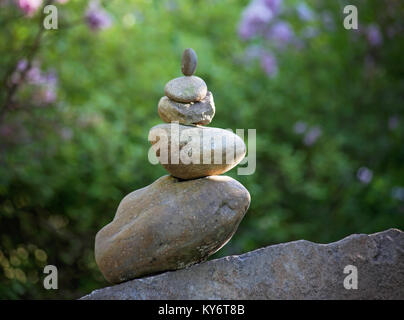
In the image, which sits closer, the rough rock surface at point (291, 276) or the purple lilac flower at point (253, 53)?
the rough rock surface at point (291, 276)

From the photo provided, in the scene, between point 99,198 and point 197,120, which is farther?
point 99,198

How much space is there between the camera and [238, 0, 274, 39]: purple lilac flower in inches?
238

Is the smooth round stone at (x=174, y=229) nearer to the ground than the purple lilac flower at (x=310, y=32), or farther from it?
nearer to the ground

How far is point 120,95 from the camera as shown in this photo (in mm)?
6168

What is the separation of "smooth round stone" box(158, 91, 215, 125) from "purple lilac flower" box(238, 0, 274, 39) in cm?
306

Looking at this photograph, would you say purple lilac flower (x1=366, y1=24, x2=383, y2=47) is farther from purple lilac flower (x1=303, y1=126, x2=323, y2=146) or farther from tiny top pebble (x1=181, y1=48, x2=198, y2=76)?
tiny top pebble (x1=181, y1=48, x2=198, y2=76)

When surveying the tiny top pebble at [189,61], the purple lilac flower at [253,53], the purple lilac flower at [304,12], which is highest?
the purple lilac flower at [304,12]

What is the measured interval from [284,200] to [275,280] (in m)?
2.78

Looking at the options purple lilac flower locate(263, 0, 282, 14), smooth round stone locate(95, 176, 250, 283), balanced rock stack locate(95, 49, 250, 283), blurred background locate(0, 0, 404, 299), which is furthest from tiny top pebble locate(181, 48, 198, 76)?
purple lilac flower locate(263, 0, 282, 14)

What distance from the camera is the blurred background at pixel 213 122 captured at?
5102 mm

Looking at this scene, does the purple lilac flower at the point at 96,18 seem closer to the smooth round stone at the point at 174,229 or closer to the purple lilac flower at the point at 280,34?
the purple lilac flower at the point at 280,34

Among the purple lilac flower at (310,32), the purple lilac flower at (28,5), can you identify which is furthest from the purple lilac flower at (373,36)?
the purple lilac flower at (28,5)

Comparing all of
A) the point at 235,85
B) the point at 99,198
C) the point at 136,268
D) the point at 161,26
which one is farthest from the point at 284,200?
the point at 136,268
